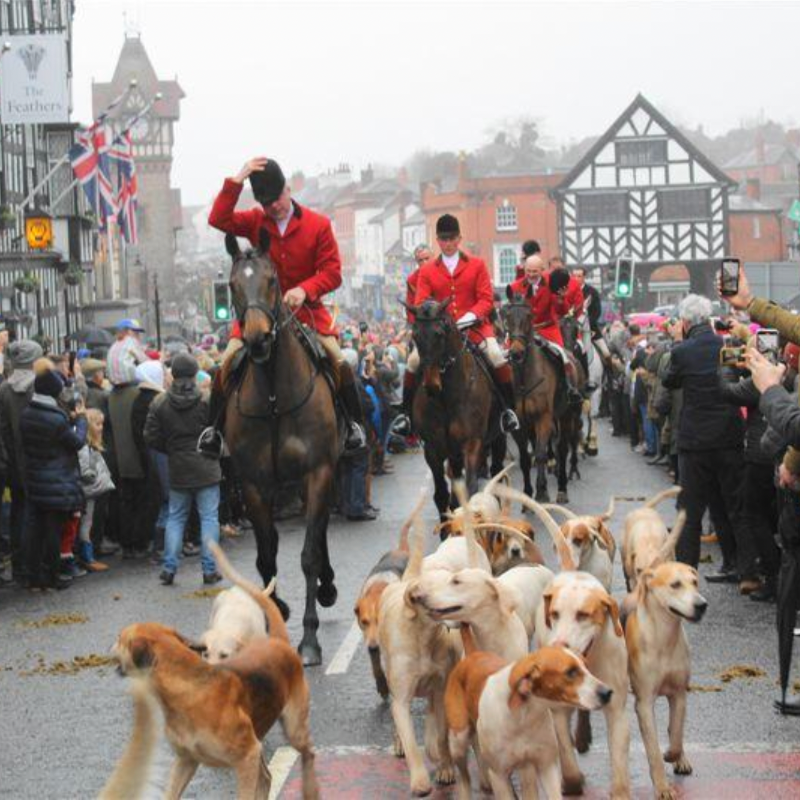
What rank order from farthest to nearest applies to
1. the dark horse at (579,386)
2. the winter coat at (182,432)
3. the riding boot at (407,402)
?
the dark horse at (579,386) → the riding boot at (407,402) → the winter coat at (182,432)

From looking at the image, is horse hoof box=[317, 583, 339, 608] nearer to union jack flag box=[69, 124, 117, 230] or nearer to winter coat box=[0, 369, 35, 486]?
winter coat box=[0, 369, 35, 486]

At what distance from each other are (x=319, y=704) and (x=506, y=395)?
737 cm

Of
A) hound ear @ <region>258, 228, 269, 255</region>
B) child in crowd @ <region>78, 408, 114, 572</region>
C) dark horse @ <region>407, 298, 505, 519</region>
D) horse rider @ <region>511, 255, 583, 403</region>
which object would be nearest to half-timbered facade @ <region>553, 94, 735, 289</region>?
horse rider @ <region>511, 255, 583, 403</region>

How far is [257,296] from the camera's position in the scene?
454 inches

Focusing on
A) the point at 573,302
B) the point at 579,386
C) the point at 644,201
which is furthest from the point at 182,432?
the point at 644,201

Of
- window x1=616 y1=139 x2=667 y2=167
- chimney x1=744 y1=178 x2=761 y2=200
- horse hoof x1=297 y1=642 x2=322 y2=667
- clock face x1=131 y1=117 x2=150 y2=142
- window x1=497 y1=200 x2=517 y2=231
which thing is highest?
clock face x1=131 y1=117 x2=150 y2=142

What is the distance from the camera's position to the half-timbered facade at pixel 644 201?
268ft

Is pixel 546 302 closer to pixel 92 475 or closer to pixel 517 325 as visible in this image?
pixel 517 325

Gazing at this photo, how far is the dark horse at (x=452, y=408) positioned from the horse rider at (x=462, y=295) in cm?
23

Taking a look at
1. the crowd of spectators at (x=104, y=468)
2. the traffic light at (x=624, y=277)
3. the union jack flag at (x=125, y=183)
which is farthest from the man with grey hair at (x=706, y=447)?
the union jack flag at (x=125, y=183)

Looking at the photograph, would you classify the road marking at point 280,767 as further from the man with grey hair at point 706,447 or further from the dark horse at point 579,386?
the dark horse at point 579,386

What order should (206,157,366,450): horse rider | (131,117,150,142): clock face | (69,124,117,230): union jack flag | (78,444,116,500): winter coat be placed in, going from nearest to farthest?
(206,157,366,450): horse rider → (78,444,116,500): winter coat → (69,124,117,230): union jack flag → (131,117,150,142): clock face

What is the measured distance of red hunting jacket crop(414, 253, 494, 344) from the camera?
55.2 ft

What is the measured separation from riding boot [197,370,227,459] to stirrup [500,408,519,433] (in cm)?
483
